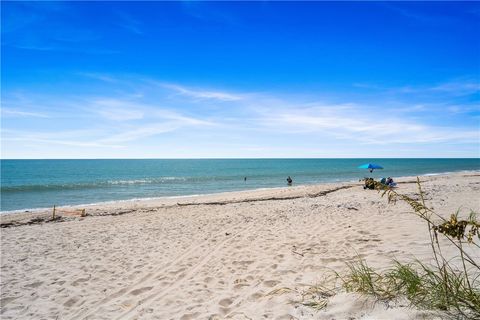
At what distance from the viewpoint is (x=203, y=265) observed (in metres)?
7.09

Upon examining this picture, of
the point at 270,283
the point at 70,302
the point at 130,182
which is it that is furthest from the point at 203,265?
the point at 130,182

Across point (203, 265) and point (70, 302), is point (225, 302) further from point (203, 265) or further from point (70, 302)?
point (70, 302)

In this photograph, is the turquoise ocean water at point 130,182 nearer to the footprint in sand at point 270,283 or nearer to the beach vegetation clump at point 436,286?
the footprint in sand at point 270,283

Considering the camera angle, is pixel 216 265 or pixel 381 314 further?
pixel 216 265

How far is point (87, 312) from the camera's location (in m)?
5.15

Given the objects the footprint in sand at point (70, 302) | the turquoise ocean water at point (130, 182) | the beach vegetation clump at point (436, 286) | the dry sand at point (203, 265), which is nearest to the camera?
the beach vegetation clump at point (436, 286)

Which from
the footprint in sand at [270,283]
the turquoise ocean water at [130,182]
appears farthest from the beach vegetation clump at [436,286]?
the turquoise ocean water at [130,182]

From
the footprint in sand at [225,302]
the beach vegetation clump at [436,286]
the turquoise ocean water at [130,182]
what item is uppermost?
the beach vegetation clump at [436,286]

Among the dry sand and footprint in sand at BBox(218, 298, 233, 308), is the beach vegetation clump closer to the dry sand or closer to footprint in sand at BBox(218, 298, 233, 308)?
the dry sand

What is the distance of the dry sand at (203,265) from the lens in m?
4.81

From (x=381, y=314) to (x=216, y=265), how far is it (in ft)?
14.1

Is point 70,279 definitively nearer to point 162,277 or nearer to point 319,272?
point 162,277

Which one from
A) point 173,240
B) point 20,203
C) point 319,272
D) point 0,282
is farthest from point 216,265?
point 20,203

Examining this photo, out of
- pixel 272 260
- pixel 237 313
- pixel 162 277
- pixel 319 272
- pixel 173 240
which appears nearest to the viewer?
pixel 237 313
